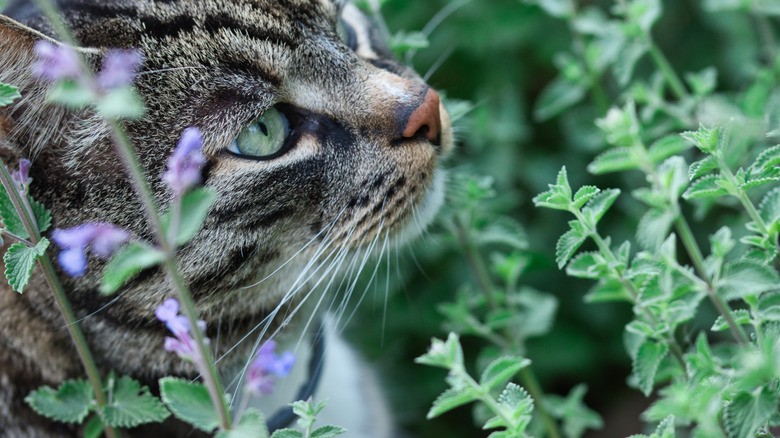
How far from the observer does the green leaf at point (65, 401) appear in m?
1.16

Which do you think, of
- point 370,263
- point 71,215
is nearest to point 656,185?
point 370,263

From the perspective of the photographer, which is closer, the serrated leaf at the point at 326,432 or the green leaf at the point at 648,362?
the serrated leaf at the point at 326,432

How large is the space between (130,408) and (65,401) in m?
0.12

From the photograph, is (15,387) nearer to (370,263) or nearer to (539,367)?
(370,263)

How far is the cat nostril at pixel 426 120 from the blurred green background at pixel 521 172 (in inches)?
24.4

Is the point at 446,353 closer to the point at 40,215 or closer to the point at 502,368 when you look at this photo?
the point at 502,368

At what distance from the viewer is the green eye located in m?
1.34

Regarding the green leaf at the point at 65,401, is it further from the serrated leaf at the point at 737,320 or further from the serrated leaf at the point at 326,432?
the serrated leaf at the point at 737,320

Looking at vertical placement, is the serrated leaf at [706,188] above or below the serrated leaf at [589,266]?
above

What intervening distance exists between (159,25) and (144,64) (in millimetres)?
85

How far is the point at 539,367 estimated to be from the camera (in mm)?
2213

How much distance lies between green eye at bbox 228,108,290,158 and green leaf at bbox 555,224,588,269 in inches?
22.7

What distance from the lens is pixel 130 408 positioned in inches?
45.8

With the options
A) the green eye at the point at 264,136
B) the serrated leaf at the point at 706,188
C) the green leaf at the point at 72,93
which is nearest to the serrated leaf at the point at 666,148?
the serrated leaf at the point at 706,188
